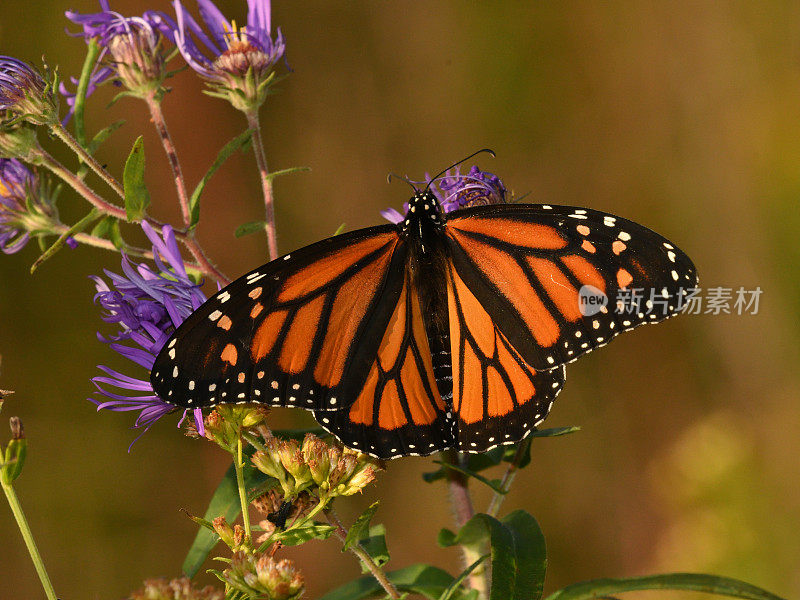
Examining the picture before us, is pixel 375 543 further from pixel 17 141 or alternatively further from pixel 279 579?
pixel 17 141

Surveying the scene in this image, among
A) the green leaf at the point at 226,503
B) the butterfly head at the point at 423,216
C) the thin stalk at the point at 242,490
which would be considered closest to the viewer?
the thin stalk at the point at 242,490

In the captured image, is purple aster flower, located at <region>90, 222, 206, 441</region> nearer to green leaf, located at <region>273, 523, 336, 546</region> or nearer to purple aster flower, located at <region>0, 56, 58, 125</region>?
purple aster flower, located at <region>0, 56, 58, 125</region>

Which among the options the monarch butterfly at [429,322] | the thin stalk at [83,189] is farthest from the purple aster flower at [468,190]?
the thin stalk at [83,189]

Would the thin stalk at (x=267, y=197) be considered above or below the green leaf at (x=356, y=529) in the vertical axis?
above

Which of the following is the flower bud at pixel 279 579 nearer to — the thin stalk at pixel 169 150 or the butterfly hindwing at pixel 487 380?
the butterfly hindwing at pixel 487 380

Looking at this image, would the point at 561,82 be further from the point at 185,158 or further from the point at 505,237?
the point at 505,237

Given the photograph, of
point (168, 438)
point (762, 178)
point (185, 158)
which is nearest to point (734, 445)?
point (762, 178)
